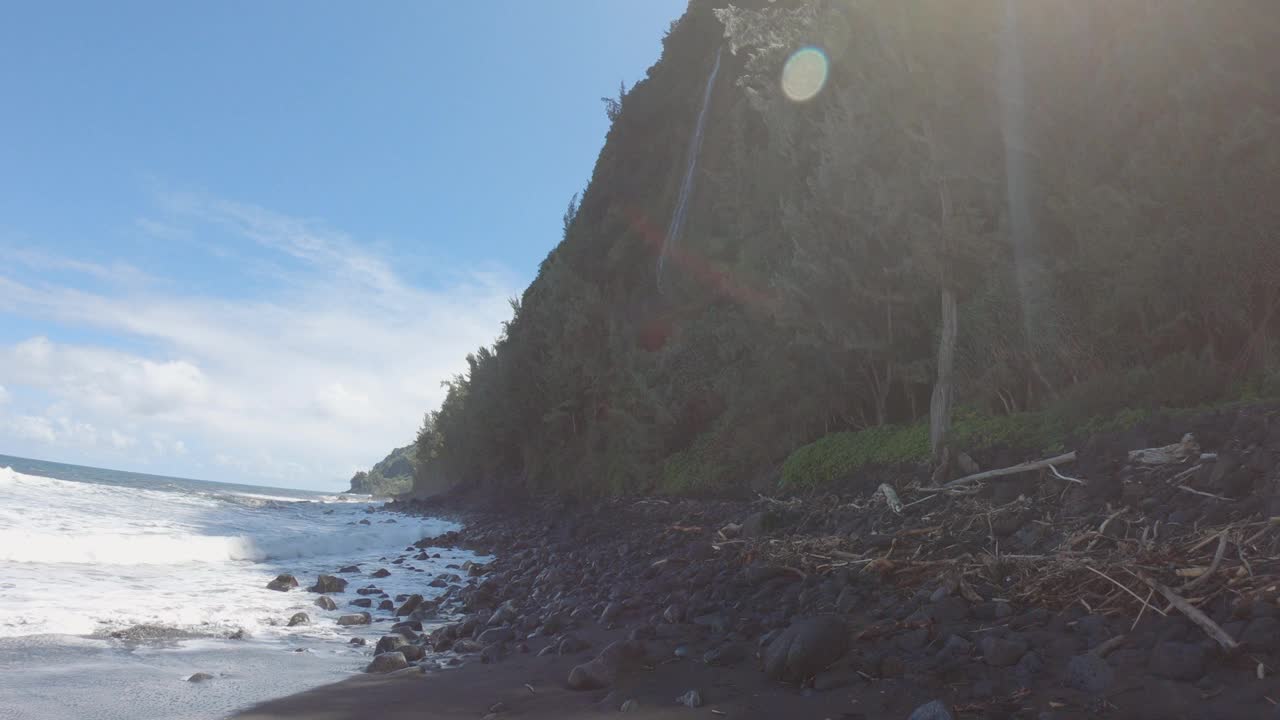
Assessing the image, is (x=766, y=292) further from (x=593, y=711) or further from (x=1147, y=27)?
(x=593, y=711)

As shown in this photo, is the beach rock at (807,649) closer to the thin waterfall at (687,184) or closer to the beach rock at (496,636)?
the beach rock at (496,636)

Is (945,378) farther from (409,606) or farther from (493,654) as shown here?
(493,654)

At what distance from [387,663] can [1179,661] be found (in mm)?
4932

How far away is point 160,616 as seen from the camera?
744 cm

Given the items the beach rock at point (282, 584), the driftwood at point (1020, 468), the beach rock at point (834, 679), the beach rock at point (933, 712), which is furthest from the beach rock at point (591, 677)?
the beach rock at point (282, 584)

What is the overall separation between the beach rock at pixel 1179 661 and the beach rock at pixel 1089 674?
0.60 feet

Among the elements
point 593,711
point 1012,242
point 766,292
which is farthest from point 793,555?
point 766,292

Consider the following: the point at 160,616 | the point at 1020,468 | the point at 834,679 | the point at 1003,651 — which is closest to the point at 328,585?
the point at 160,616

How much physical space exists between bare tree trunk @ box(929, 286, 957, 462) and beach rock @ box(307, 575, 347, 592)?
29.3ft

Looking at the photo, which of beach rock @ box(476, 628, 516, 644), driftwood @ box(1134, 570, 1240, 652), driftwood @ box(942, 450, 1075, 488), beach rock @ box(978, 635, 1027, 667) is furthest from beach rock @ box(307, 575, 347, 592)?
driftwood @ box(1134, 570, 1240, 652)

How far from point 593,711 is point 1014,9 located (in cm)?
1252

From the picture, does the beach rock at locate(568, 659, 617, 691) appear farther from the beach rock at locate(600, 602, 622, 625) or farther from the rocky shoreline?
the beach rock at locate(600, 602, 622, 625)

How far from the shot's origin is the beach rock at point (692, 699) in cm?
384

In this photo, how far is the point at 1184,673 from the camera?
308 cm
